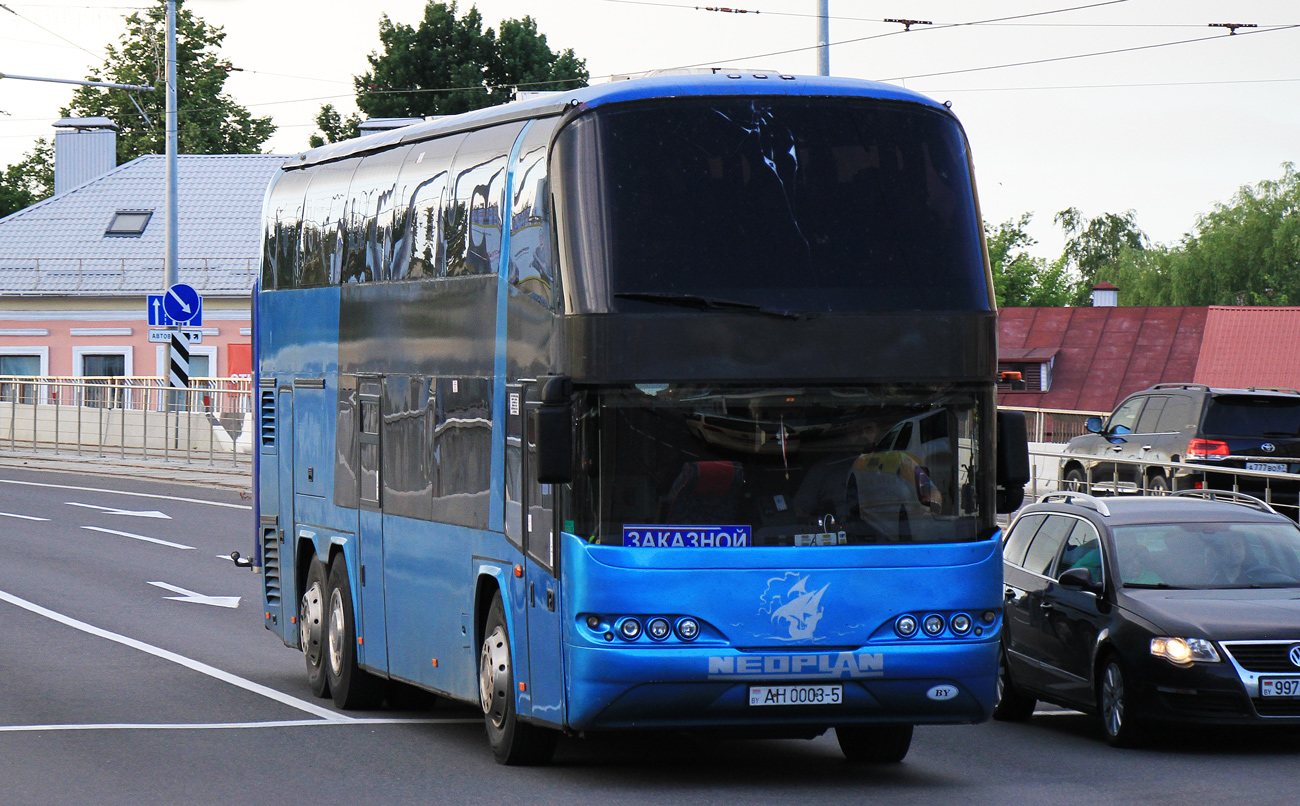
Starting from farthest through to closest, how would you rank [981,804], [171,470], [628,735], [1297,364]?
[1297,364] → [171,470] → [628,735] → [981,804]

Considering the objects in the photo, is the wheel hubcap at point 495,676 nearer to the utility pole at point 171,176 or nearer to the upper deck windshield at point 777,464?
the upper deck windshield at point 777,464

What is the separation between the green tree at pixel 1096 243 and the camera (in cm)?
12412

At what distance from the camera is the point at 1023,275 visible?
12006 centimetres

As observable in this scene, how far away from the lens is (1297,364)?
60.8 metres

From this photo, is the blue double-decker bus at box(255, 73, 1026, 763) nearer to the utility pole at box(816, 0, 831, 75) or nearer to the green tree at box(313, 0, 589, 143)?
→ the utility pole at box(816, 0, 831, 75)

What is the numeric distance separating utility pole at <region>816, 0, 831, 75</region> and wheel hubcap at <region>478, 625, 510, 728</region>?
15.6m

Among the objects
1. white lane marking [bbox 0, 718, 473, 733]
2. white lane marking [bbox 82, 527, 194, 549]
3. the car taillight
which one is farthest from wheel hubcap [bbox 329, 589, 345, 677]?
the car taillight

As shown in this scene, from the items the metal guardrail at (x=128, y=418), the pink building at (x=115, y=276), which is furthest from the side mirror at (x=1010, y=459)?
the pink building at (x=115, y=276)

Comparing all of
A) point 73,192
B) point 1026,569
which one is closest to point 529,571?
point 1026,569

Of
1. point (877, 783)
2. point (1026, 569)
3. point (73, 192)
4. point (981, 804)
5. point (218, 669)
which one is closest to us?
point (981, 804)

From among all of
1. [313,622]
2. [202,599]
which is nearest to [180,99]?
[202,599]

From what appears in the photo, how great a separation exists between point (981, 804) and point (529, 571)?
2.52 metres

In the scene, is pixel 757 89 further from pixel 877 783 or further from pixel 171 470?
pixel 171 470

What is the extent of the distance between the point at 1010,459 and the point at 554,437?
243 centimetres
